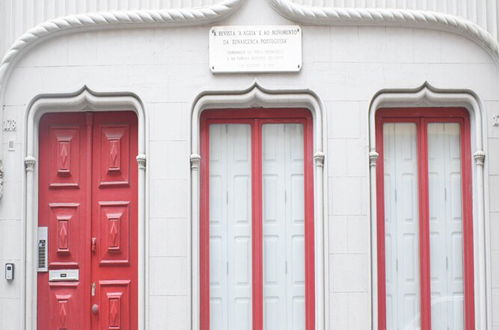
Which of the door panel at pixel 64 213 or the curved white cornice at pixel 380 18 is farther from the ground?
the curved white cornice at pixel 380 18

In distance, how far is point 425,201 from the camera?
23.0ft

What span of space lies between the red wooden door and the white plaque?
4.27 feet

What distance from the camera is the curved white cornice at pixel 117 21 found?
686 centimetres

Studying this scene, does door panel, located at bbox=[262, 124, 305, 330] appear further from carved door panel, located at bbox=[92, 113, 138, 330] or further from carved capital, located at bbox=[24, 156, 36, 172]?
carved capital, located at bbox=[24, 156, 36, 172]

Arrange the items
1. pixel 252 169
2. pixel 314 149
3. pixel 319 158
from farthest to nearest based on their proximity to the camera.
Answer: pixel 252 169
pixel 314 149
pixel 319 158

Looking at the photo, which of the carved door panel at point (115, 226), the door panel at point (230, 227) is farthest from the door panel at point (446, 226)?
the carved door panel at point (115, 226)

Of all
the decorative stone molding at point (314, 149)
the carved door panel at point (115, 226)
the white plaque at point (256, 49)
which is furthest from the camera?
the carved door panel at point (115, 226)

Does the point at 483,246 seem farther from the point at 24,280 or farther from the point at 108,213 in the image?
the point at 24,280

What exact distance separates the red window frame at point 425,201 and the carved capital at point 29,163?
12.9 ft

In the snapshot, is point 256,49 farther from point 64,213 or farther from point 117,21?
point 64,213

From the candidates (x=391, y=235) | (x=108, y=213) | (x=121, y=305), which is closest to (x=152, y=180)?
(x=108, y=213)

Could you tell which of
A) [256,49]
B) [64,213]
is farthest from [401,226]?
[64,213]

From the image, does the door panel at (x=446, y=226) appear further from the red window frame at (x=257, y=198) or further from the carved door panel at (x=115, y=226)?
the carved door panel at (x=115, y=226)

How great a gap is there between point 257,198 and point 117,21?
256cm
